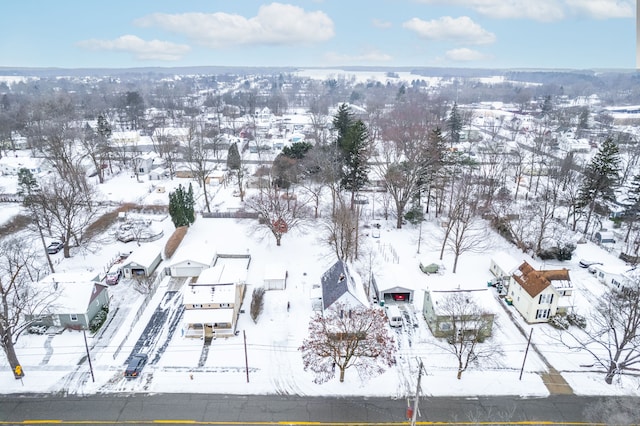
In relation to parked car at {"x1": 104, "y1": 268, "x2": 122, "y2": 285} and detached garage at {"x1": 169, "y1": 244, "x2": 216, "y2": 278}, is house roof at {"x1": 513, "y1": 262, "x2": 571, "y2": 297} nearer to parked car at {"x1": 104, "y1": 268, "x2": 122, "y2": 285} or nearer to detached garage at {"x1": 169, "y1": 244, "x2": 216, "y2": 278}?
detached garage at {"x1": 169, "y1": 244, "x2": 216, "y2": 278}

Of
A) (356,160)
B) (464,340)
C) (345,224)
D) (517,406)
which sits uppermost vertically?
(356,160)

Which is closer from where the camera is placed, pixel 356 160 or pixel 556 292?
pixel 556 292

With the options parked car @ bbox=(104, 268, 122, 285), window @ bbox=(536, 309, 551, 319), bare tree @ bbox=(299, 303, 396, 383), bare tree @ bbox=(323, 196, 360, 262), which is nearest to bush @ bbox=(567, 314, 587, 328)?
window @ bbox=(536, 309, 551, 319)

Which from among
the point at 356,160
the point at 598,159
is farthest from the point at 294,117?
the point at 598,159

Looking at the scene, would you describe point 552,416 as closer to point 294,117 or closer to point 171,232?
point 171,232

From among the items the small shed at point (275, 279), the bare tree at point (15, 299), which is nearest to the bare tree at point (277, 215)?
the small shed at point (275, 279)

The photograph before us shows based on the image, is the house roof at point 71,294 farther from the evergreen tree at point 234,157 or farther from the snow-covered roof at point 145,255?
the evergreen tree at point 234,157

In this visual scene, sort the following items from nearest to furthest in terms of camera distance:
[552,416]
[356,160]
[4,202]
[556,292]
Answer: [552,416] → [556,292] → [356,160] → [4,202]
